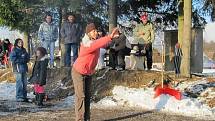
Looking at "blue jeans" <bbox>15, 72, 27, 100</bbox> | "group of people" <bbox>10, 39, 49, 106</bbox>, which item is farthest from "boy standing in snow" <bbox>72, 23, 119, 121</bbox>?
"blue jeans" <bbox>15, 72, 27, 100</bbox>

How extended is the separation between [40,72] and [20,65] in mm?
997

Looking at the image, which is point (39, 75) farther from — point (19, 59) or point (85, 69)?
point (85, 69)

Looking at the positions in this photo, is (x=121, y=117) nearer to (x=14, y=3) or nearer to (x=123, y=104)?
(x=123, y=104)

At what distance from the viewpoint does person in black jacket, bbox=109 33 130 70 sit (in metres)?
15.9

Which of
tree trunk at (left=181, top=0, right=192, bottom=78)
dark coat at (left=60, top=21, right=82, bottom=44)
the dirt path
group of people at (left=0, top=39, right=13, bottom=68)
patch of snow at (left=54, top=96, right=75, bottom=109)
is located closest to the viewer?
the dirt path

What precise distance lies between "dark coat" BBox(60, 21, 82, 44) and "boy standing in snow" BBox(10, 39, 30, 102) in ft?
9.78

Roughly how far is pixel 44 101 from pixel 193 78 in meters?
4.32

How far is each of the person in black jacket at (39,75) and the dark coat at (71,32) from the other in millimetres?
3416

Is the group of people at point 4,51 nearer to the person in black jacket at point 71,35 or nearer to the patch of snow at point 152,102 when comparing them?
the person in black jacket at point 71,35

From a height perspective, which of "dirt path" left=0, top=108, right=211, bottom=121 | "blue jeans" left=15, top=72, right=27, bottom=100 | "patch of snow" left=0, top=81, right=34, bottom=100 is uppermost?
"blue jeans" left=15, top=72, right=27, bottom=100

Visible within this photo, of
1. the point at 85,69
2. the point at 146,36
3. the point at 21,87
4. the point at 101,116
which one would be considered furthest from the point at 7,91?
the point at 85,69

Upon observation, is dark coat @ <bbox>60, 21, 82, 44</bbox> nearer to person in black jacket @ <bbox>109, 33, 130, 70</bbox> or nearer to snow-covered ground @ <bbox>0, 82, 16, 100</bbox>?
person in black jacket @ <bbox>109, 33, 130, 70</bbox>

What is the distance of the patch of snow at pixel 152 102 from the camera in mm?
11445

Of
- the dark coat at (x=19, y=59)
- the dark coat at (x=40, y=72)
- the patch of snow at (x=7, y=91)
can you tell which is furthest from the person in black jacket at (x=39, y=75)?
the patch of snow at (x=7, y=91)
